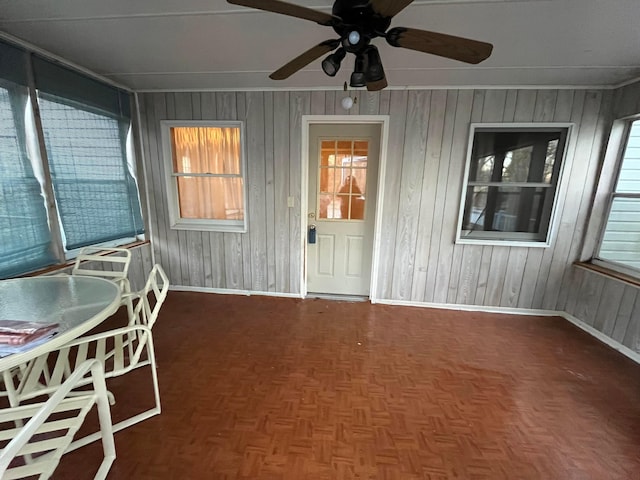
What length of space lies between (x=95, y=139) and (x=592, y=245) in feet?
16.9

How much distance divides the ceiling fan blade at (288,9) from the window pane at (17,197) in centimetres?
215

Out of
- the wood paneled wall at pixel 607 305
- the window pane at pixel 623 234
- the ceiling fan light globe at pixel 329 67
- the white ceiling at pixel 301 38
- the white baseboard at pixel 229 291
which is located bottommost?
the white baseboard at pixel 229 291

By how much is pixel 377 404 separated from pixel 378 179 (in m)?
2.15

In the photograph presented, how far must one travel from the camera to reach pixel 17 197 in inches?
81.2

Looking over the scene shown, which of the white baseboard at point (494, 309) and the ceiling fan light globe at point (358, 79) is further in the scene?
the white baseboard at point (494, 309)

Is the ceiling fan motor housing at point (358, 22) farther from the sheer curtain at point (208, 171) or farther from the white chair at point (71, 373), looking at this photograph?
the sheer curtain at point (208, 171)

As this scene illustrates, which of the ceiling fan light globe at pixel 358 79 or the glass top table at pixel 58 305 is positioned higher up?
the ceiling fan light globe at pixel 358 79

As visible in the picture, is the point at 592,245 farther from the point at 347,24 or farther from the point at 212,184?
the point at 212,184

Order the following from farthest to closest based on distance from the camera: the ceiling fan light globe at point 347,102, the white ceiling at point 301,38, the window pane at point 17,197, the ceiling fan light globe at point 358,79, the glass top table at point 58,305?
the ceiling fan light globe at point 347,102 → the window pane at point 17,197 → the white ceiling at point 301,38 → the ceiling fan light globe at point 358,79 → the glass top table at point 58,305

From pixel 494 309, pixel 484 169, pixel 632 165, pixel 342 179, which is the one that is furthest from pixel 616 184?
pixel 342 179

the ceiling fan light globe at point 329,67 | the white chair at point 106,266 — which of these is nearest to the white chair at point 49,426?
the white chair at point 106,266

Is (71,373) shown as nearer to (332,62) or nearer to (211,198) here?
(332,62)

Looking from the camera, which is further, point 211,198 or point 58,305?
point 211,198

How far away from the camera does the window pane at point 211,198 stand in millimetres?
3318
